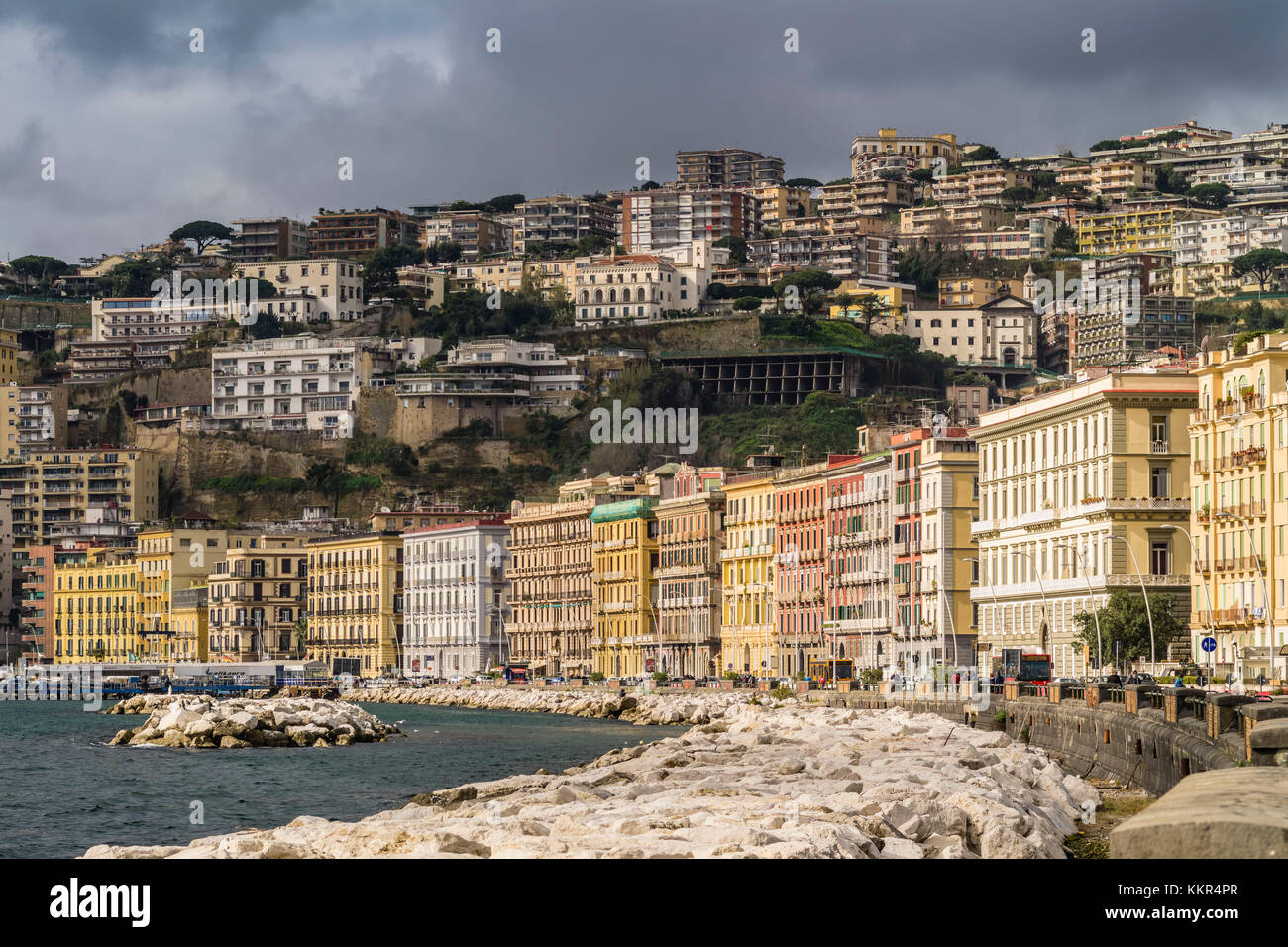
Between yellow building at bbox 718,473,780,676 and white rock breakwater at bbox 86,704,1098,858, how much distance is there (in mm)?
67538

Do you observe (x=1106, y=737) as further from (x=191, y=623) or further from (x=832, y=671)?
(x=191, y=623)

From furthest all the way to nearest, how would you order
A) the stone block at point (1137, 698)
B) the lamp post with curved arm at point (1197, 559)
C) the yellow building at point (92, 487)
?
the yellow building at point (92, 487), the lamp post with curved arm at point (1197, 559), the stone block at point (1137, 698)

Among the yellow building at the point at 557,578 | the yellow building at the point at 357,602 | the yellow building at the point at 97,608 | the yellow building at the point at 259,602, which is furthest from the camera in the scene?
the yellow building at the point at 97,608

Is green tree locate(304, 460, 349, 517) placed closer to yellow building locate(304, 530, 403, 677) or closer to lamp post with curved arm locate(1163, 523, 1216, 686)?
yellow building locate(304, 530, 403, 677)

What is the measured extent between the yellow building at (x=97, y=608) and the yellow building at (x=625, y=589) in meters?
55.1

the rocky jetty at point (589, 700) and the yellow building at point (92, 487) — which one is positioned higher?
the yellow building at point (92, 487)

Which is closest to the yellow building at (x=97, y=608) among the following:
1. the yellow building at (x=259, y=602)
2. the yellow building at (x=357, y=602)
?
the yellow building at (x=259, y=602)

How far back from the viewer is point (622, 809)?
27.0 metres

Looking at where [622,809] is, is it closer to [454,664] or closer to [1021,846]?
[1021,846]

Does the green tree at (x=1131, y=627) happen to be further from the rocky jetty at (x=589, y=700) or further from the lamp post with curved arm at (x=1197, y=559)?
the rocky jetty at (x=589, y=700)

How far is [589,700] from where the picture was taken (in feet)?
338

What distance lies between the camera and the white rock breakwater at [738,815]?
22016mm

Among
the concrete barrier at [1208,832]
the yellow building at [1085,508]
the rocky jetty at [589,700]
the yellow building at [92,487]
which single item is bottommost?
the rocky jetty at [589,700]
